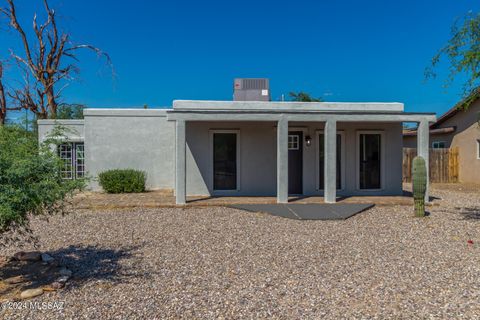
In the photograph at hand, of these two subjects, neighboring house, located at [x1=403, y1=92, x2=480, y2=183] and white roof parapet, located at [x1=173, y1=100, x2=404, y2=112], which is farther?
neighboring house, located at [x1=403, y1=92, x2=480, y2=183]

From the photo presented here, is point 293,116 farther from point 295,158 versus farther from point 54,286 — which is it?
point 54,286

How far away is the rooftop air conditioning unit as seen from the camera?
13758 millimetres

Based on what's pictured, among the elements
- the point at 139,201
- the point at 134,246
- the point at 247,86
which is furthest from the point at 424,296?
the point at 247,86

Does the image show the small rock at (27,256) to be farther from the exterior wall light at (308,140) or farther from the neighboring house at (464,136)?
the neighboring house at (464,136)

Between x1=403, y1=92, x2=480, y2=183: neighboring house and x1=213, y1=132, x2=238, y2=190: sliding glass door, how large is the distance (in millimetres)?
11941

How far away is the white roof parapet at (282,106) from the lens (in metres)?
11.7

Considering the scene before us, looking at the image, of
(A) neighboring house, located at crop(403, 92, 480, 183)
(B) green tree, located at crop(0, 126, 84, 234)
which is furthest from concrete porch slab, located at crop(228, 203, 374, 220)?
(A) neighboring house, located at crop(403, 92, 480, 183)

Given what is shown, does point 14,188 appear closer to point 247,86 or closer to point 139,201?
point 139,201

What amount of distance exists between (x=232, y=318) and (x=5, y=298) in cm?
250

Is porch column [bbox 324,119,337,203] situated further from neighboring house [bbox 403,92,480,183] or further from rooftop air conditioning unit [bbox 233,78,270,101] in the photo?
neighboring house [bbox 403,92,480,183]

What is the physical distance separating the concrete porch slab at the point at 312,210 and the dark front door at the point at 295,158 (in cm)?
224

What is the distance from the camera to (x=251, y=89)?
45.9 ft

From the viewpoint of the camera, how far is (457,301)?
386 cm

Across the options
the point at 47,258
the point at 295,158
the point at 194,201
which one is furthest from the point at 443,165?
Answer: the point at 47,258
